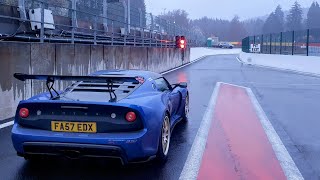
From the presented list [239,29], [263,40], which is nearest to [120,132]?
[263,40]

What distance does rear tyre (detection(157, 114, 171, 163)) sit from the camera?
5.21 meters

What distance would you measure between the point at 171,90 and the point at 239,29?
15799 cm

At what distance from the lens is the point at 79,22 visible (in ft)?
61.3

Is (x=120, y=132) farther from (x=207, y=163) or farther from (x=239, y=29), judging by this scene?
(x=239, y=29)

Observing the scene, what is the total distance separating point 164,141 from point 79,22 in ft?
46.7

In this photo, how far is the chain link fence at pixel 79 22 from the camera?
12.7 meters

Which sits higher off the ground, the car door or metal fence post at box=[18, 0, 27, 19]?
metal fence post at box=[18, 0, 27, 19]

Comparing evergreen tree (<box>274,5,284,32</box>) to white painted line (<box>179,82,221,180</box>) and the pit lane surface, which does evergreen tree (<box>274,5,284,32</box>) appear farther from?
white painted line (<box>179,82,221,180</box>)

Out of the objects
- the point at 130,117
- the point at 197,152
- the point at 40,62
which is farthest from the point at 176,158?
the point at 40,62

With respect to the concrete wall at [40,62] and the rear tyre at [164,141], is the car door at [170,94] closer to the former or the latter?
the rear tyre at [164,141]

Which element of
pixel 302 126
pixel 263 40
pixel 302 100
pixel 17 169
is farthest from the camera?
pixel 263 40

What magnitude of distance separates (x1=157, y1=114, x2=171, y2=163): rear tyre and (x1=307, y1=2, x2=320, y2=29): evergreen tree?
118628 mm

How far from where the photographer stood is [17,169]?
5.01 m

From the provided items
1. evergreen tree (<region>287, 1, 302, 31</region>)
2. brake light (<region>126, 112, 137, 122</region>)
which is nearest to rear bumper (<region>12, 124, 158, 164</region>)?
brake light (<region>126, 112, 137, 122</region>)
